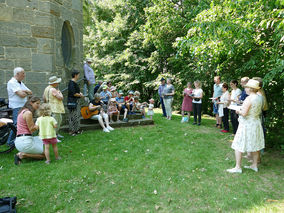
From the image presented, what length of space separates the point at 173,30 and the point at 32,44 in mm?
7624

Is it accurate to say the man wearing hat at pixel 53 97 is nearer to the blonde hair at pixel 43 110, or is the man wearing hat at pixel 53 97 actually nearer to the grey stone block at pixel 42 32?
the blonde hair at pixel 43 110

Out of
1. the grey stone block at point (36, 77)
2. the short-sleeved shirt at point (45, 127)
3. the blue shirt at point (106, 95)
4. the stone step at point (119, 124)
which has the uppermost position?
the grey stone block at point (36, 77)

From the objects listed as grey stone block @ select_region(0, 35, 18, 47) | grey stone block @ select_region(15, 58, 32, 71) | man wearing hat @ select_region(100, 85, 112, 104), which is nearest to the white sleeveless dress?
man wearing hat @ select_region(100, 85, 112, 104)

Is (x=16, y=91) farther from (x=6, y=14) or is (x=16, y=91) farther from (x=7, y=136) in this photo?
(x=6, y=14)

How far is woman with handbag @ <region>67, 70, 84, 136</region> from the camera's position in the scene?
21.5 feet

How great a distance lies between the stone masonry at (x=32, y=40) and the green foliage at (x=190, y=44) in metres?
3.94

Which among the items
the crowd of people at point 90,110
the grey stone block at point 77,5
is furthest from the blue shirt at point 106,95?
the grey stone block at point 77,5

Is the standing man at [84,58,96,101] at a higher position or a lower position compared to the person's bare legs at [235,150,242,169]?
higher

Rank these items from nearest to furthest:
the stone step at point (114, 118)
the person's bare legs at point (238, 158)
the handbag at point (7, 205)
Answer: the handbag at point (7, 205) → the person's bare legs at point (238, 158) → the stone step at point (114, 118)

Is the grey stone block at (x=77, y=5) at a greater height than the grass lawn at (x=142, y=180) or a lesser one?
greater

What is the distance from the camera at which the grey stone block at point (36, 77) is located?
660cm

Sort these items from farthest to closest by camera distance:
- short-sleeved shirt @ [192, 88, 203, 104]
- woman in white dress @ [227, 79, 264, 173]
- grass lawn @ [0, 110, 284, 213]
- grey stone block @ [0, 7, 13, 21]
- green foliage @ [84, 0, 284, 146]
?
short-sleeved shirt @ [192, 88, 203, 104] → grey stone block @ [0, 7, 13, 21] → green foliage @ [84, 0, 284, 146] → woman in white dress @ [227, 79, 264, 173] → grass lawn @ [0, 110, 284, 213]

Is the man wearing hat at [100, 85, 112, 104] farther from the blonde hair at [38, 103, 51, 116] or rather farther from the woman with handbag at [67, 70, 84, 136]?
the blonde hair at [38, 103, 51, 116]

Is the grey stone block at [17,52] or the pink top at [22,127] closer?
the pink top at [22,127]
